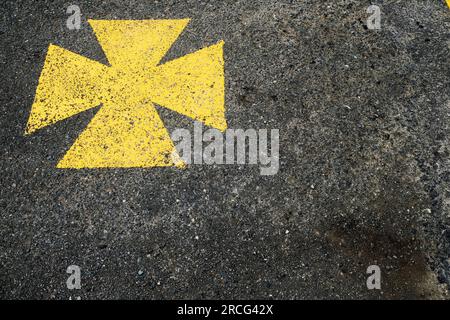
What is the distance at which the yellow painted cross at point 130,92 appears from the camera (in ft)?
10.0

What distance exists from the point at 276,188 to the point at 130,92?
4.27ft

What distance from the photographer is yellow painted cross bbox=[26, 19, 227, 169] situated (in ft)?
10.0

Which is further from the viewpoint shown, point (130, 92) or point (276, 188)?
point (130, 92)

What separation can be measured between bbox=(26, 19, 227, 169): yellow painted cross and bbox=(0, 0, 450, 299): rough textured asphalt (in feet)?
0.29

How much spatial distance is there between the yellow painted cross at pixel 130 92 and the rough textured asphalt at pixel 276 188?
0.09 meters

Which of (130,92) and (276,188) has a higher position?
(130,92)

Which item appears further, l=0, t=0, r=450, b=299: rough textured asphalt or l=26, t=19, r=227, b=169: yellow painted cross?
l=26, t=19, r=227, b=169: yellow painted cross

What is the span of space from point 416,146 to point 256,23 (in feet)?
5.26

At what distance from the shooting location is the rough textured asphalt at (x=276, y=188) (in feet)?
8.57

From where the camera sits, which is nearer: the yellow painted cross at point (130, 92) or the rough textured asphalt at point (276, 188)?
the rough textured asphalt at point (276, 188)

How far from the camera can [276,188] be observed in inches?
114

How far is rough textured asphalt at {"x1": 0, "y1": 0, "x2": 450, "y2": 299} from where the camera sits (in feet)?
8.57
